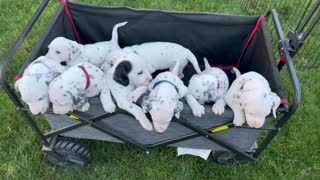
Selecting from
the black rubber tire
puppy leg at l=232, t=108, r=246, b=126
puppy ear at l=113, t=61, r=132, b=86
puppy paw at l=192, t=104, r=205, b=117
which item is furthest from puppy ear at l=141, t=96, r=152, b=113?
the black rubber tire

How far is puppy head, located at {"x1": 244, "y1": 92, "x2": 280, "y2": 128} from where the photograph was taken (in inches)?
78.9

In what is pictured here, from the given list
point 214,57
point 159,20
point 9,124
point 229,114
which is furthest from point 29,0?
point 229,114

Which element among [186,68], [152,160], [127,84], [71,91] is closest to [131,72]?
[127,84]

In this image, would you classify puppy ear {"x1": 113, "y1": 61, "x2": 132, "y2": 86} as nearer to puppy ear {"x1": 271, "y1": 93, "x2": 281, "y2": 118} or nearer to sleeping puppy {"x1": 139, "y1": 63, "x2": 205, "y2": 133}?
sleeping puppy {"x1": 139, "y1": 63, "x2": 205, "y2": 133}

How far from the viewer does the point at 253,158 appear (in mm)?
2570

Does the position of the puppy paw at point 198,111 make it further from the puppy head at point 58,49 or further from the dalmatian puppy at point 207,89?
the puppy head at point 58,49

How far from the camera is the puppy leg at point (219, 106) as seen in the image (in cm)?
212

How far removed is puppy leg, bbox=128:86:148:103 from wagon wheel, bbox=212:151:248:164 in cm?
84

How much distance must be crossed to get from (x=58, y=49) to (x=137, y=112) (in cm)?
71

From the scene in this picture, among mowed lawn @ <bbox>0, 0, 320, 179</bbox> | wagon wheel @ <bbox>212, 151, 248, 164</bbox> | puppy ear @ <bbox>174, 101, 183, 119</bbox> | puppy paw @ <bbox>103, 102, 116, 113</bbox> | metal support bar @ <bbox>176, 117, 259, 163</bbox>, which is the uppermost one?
puppy ear @ <bbox>174, 101, 183, 119</bbox>

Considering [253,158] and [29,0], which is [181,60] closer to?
[253,158]

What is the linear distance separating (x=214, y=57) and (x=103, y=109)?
1.21m

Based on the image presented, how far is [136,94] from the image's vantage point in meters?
2.18

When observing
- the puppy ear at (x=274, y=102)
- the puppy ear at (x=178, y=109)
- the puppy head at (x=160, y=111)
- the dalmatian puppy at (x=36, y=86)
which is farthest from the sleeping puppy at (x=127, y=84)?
the puppy ear at (x=274, y=102)
